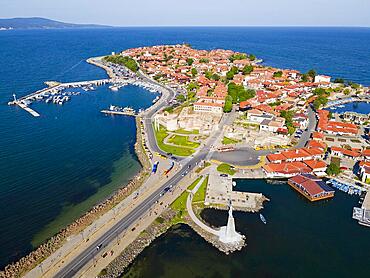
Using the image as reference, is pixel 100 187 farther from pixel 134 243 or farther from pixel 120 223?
pixel 134 243

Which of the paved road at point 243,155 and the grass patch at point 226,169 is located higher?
the grass patch at point 226,169

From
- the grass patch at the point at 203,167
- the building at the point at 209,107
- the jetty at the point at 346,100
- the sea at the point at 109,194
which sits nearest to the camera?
the sea at the point at 109,194

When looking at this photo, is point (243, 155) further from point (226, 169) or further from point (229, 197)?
point (229, 197)

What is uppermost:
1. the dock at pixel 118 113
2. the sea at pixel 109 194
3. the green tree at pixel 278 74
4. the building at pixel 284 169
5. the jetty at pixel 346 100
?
the green tree at pixel 278 74

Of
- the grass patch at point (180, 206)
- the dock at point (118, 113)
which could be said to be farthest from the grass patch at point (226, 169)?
the dock at point (118, 113)

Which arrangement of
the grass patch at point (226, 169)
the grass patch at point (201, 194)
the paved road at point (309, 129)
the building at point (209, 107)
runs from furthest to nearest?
the building at point (209, 107)
the paved road at point (309, 129)
the grass patch at point (226, 169)
the grass patch at point (201, 194)

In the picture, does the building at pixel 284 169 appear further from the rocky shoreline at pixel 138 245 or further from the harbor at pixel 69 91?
the harbor at pixel 69 91

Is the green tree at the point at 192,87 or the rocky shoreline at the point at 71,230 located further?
the green tree at the point at 192,87

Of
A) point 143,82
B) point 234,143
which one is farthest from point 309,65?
point 234,143
